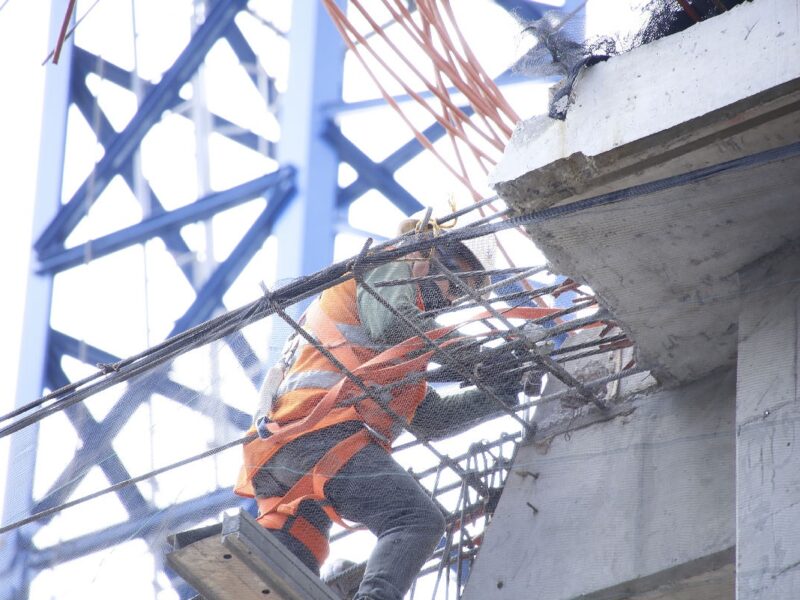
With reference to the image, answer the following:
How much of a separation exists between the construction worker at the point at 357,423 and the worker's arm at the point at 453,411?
11 mm

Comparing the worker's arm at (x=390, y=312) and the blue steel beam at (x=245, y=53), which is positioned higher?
the blue steel beam at (x=245, y=53)

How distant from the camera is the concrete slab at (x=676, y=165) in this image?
15.7 feet

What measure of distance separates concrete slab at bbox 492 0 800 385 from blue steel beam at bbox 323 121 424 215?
7320 millimetres

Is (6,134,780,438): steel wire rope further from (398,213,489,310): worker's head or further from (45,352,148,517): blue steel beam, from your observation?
(398,213,489,310): worker's head

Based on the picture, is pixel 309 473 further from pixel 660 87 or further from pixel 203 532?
pixel 660 87

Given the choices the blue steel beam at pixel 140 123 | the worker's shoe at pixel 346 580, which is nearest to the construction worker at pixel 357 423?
the worker's shoe at pixel 346 580

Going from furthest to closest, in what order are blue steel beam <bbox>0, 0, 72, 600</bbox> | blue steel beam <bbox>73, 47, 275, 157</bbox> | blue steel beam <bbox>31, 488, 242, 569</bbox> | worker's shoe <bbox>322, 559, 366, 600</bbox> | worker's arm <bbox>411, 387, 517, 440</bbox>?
blue steel beam <bbox>73, 47, 275, 157</bbox>
blue steel beam <bbox>0, 0, 72, 600</bbox>
worker's shoe <bbox>322, 559, 366, 600</bbox>
worker's arm <bbox>411, 387, 517, 440</bbox>
blue steel beam <bbox>31, 488, 242, 569</bbox>

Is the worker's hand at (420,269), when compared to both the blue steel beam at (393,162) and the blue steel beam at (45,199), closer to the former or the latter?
the blue steel beam at (393,162)

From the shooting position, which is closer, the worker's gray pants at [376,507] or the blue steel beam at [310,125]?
the worker's gray pants at [376,507]

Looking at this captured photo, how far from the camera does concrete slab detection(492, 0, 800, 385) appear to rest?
4.79m

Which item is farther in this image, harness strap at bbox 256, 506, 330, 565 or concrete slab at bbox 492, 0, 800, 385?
harness strap at bbox 256, 506, 330, 565

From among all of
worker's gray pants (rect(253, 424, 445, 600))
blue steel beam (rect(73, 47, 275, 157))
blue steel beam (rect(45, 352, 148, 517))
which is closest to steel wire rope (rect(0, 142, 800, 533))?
blue steel beam (rect(45, 352, 148, 517))

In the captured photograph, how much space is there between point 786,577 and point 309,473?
269 cm

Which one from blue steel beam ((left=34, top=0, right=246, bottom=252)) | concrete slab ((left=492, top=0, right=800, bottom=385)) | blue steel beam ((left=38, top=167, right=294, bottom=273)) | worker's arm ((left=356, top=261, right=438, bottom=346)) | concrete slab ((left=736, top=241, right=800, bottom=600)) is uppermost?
blue steel beam ((left=34, top=0, right=246, bottom=252))
